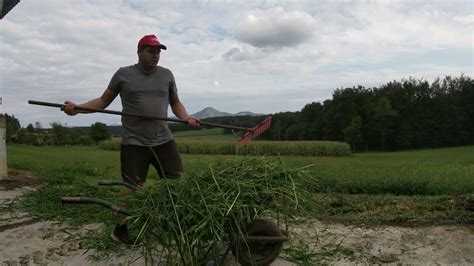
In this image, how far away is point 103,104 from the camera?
4.34 m

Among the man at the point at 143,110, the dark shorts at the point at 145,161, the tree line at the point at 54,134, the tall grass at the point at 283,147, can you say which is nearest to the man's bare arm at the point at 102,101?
the man at the point at 143,110

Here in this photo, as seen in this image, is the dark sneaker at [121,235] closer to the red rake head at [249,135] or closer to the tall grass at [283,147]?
the red rake head at [249,135]

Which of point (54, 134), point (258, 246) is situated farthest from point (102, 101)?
point (54, 134)

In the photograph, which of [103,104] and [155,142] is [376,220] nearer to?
[155,142]

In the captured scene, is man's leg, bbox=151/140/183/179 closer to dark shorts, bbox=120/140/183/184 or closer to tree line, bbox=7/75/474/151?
dark shorts, bbox=120/140/183/184

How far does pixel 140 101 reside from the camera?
167 inches

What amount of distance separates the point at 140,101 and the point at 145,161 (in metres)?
0.57

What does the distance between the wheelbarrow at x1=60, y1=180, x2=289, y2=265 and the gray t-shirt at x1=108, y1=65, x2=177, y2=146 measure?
3.47 feet

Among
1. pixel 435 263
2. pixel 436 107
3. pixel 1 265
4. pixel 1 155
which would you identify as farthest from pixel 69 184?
pixel 436 107

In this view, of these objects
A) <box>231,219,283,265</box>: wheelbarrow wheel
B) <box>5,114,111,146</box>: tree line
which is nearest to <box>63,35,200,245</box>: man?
<box>231,219,283,265</box>: wheelbarrow wheel

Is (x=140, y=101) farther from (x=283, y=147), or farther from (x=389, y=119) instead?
(x=389, y=119)

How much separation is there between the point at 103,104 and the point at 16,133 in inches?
1325

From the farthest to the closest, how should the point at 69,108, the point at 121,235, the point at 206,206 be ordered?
the point at 69,108 < the point at 121,235 < the point at 206,206

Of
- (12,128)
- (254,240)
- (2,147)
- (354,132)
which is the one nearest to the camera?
(254,240)
